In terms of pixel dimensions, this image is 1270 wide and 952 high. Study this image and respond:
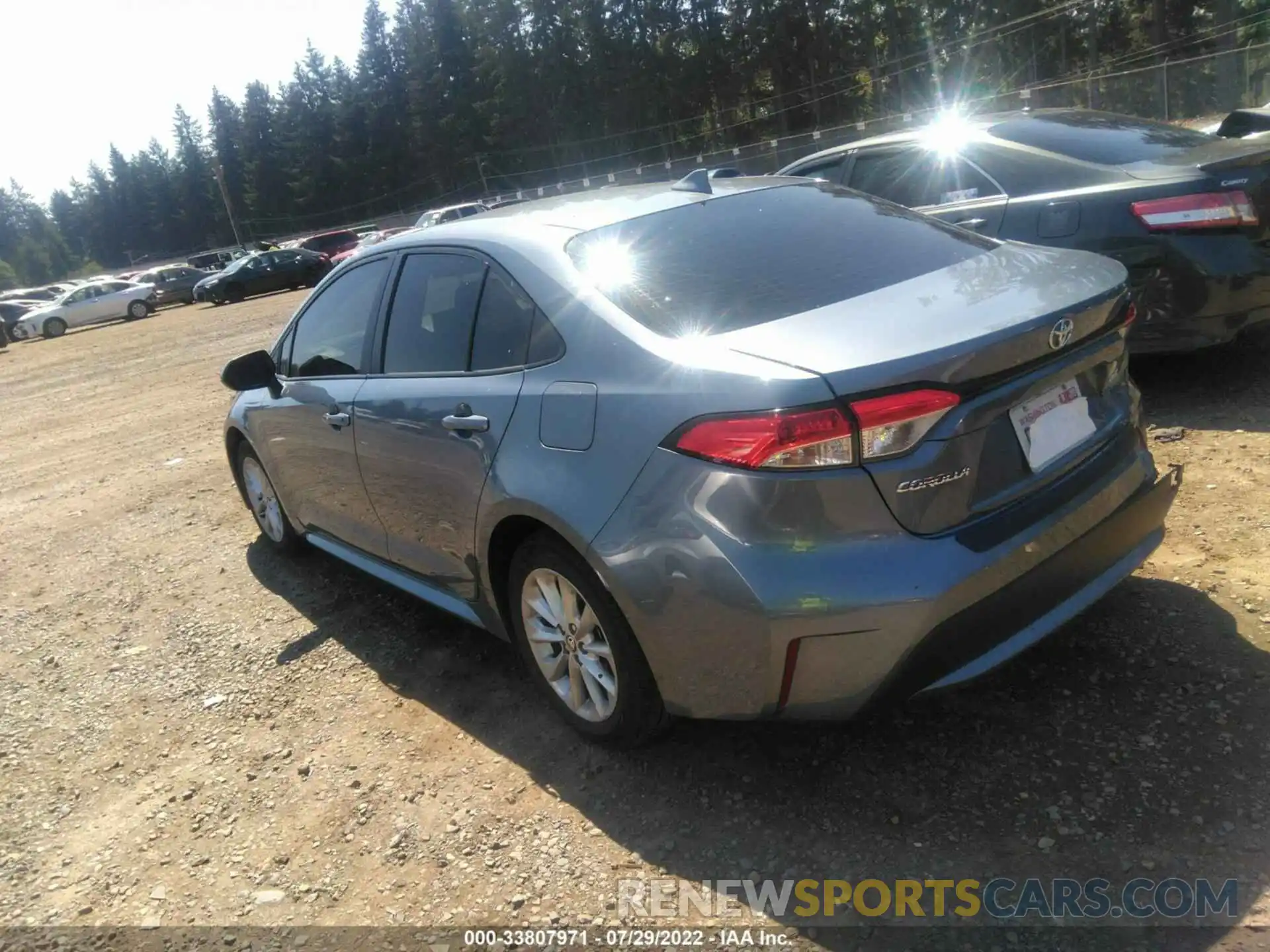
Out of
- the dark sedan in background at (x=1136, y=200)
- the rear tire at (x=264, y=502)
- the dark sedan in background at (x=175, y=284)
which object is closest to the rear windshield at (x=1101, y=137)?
the dark sedan in background at (x=1136, y=200)

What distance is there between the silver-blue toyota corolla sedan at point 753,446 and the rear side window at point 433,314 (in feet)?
0.04

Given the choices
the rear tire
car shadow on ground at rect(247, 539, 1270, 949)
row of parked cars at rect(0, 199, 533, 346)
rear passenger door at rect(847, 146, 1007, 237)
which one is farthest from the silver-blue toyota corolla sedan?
row of parked cars at rect(0, 199, 533, 346)

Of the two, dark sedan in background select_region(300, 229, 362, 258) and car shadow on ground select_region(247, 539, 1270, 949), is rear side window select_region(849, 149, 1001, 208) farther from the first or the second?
dark sedan in background select_region(300, 229, 362, 258)

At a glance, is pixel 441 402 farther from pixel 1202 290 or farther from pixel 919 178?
pixel 919 178

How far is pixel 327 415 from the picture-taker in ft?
13.6

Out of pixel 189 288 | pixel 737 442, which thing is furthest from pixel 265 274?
pixel 737 442

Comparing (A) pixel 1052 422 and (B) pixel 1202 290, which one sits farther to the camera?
(B) pixel 1202 290

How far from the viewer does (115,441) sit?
A: 10.0m

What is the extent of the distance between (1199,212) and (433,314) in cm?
371

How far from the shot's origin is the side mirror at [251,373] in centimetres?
464

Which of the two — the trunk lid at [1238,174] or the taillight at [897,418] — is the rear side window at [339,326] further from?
the trunk lid at [1238,174]

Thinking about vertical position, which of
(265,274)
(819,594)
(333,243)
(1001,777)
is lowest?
(1001,777)

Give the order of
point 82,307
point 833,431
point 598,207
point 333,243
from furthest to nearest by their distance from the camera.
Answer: point 333,243
point 82,307
point 598,207
point 833,431

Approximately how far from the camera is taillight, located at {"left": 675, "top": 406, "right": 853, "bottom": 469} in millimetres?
2311
